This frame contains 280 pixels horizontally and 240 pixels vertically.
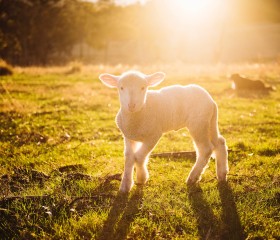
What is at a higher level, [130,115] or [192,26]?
[192,26]

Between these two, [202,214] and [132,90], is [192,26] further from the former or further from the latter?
[202,214]

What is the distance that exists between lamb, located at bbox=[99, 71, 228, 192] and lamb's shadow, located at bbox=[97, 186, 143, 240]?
0.19 metres

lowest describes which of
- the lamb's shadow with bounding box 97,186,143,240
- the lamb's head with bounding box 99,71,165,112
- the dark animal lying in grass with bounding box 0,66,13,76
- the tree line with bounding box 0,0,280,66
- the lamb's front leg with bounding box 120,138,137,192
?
the lamb's shadow with bounding box 97,186,143,240

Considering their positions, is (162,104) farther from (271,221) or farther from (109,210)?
(271,221)

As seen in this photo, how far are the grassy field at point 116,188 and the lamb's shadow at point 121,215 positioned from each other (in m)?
0.01

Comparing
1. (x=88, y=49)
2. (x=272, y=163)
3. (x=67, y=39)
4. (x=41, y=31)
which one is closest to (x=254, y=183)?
(x=272, y=163)

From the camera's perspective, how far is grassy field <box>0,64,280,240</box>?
3.91 metres

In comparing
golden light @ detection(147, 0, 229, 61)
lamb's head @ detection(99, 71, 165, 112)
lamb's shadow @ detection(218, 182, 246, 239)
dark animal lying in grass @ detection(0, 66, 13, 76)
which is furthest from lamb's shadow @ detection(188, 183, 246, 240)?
golden light @ detection(147, 0, 229, 61)

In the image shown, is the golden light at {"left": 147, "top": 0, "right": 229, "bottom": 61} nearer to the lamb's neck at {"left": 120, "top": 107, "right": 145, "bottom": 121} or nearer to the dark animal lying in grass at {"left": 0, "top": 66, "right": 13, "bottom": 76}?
the dark animal lying in grass at {"left": 0, "top": 66, "right": 13, "bottom": 76}

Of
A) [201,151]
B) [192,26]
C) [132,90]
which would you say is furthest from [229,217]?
[192,26]

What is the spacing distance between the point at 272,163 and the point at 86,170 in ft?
10.9

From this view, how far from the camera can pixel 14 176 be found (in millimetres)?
5266

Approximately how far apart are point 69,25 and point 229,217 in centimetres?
4996

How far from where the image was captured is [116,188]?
512 cm
